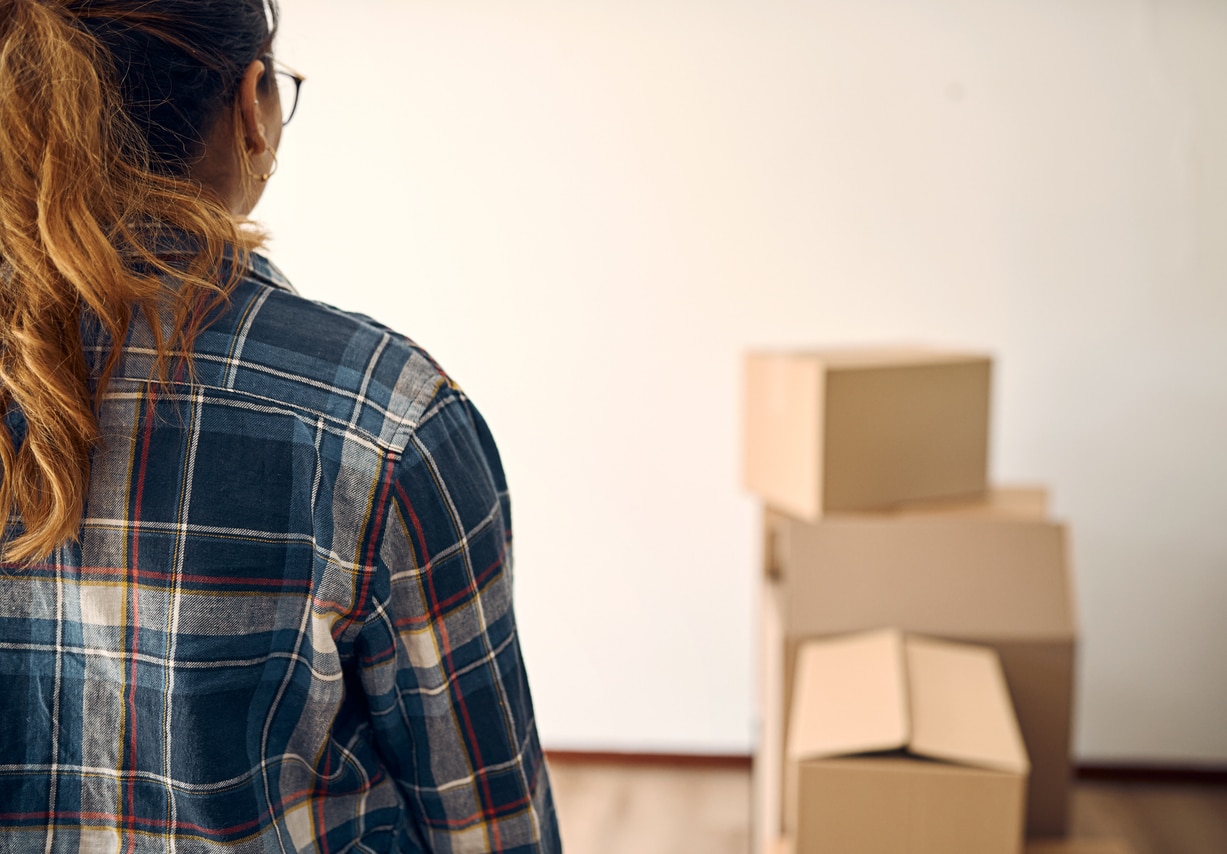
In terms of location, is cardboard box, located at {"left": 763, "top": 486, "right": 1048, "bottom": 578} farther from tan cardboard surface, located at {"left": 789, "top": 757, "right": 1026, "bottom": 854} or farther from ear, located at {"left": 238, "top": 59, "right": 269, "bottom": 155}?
ear, located at {"left": 238, "top": 59, "right": 269, "bottom": 155}

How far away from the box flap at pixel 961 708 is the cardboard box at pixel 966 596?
0.04 meters

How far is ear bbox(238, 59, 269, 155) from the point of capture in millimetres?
626

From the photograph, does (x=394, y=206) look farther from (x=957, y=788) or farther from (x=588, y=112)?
(x=957, y=788)

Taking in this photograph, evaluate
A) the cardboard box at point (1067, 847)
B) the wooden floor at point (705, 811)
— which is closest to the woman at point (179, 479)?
the cardboard box at point (1067, 847)

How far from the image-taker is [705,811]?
7.87 ft

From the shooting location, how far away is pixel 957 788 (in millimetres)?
1222

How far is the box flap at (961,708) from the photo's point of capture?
124 cm

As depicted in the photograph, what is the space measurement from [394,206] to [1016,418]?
1638 millimetres

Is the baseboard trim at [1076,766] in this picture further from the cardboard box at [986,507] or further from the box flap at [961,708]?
the box flap at [961,708]

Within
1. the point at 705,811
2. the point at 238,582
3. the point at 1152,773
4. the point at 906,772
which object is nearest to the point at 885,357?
the point at 906,772

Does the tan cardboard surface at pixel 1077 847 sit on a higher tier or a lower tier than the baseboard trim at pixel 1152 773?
higher

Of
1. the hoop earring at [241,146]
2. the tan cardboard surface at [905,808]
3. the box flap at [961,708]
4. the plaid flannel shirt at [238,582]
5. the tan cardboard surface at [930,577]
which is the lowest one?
the tan cardboard surface at [905,808]

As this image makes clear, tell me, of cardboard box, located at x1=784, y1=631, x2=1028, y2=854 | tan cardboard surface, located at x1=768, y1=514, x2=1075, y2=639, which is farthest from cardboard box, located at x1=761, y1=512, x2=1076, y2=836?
cardboard box, located at x1=784, y1=631, x2=1028, y2=854

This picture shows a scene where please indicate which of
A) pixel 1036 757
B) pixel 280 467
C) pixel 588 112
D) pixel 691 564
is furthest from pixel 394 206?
pixel 280 467
